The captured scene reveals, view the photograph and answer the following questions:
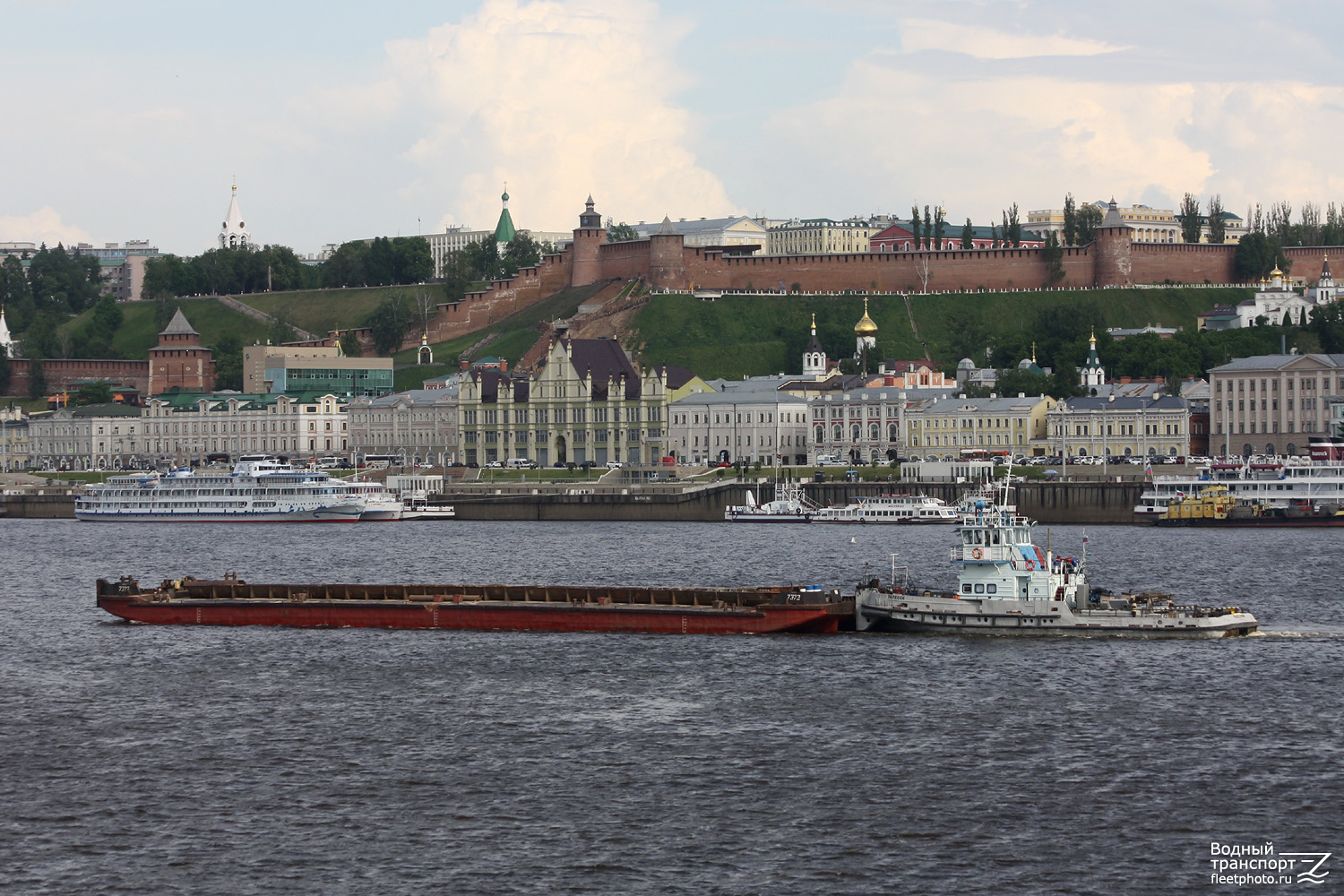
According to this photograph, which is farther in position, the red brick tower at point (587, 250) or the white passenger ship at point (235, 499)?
the red brick tower at point (587, 250)

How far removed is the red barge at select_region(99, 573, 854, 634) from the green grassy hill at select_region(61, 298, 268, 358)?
127m

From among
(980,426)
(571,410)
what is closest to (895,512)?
(980,426)

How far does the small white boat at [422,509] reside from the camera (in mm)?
110312

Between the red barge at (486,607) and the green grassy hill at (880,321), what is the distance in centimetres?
9195

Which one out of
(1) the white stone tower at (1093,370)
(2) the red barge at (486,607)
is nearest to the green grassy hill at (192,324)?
(1) the white stone tower at (1093,370)

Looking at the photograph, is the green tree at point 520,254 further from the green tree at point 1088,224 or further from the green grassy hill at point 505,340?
the green tree at point 1088,224

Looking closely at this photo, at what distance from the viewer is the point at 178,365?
172m

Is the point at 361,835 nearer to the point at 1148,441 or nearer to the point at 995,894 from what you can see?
the point at 995,894

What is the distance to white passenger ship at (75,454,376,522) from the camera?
108 m

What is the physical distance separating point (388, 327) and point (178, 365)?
19491 millimetres

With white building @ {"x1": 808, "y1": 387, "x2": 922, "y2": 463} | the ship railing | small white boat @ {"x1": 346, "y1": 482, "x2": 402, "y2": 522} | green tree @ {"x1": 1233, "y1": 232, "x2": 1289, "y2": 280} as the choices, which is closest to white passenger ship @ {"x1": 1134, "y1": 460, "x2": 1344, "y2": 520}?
white building @ {"x1": 808, "y1": 387, "x2": 922, "y2": 463}

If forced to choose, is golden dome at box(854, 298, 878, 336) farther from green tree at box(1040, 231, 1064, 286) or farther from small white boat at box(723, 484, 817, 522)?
small white boat at box(723, 484, 817, 522)

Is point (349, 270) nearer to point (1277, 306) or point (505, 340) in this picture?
point (505, 340)

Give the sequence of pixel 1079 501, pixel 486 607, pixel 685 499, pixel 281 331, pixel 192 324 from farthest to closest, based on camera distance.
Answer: pixel 192 324 → pixel 281 331 → pixel 685 499 → pixel 1079 501 → pixel 486 607
